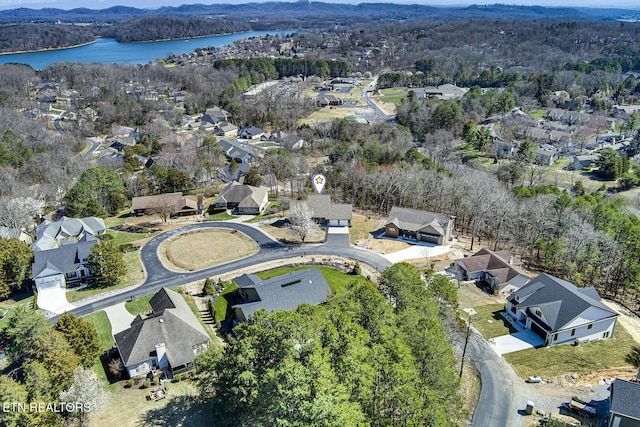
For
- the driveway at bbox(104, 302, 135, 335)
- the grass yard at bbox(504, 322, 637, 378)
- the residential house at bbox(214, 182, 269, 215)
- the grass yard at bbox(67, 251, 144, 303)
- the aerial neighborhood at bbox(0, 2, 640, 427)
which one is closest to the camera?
the aerial neighborhood at bbox(0, 2, 640, 427)

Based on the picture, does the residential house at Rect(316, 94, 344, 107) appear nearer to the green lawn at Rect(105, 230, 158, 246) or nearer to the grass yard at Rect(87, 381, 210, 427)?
the green lawn at Rect(105, 230, 158, 246)

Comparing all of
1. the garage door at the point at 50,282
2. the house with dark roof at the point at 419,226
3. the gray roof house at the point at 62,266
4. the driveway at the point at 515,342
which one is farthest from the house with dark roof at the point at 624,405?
the garage door at the point at 50,282

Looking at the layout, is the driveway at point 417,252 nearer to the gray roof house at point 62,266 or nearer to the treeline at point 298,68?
the gray roof house at point 62,266

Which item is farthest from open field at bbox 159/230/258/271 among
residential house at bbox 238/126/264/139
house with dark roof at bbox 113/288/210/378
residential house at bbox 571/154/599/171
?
residential house at bbox 571/154/599/171

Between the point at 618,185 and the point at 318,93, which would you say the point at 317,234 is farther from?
the point at 318,93

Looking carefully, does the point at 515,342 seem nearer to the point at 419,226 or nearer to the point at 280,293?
the point at 280,293

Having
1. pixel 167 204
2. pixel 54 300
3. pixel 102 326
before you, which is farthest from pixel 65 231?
pixel 102 326

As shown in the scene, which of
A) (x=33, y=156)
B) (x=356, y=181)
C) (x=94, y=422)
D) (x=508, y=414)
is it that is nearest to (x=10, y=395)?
(x=94, y=422)
